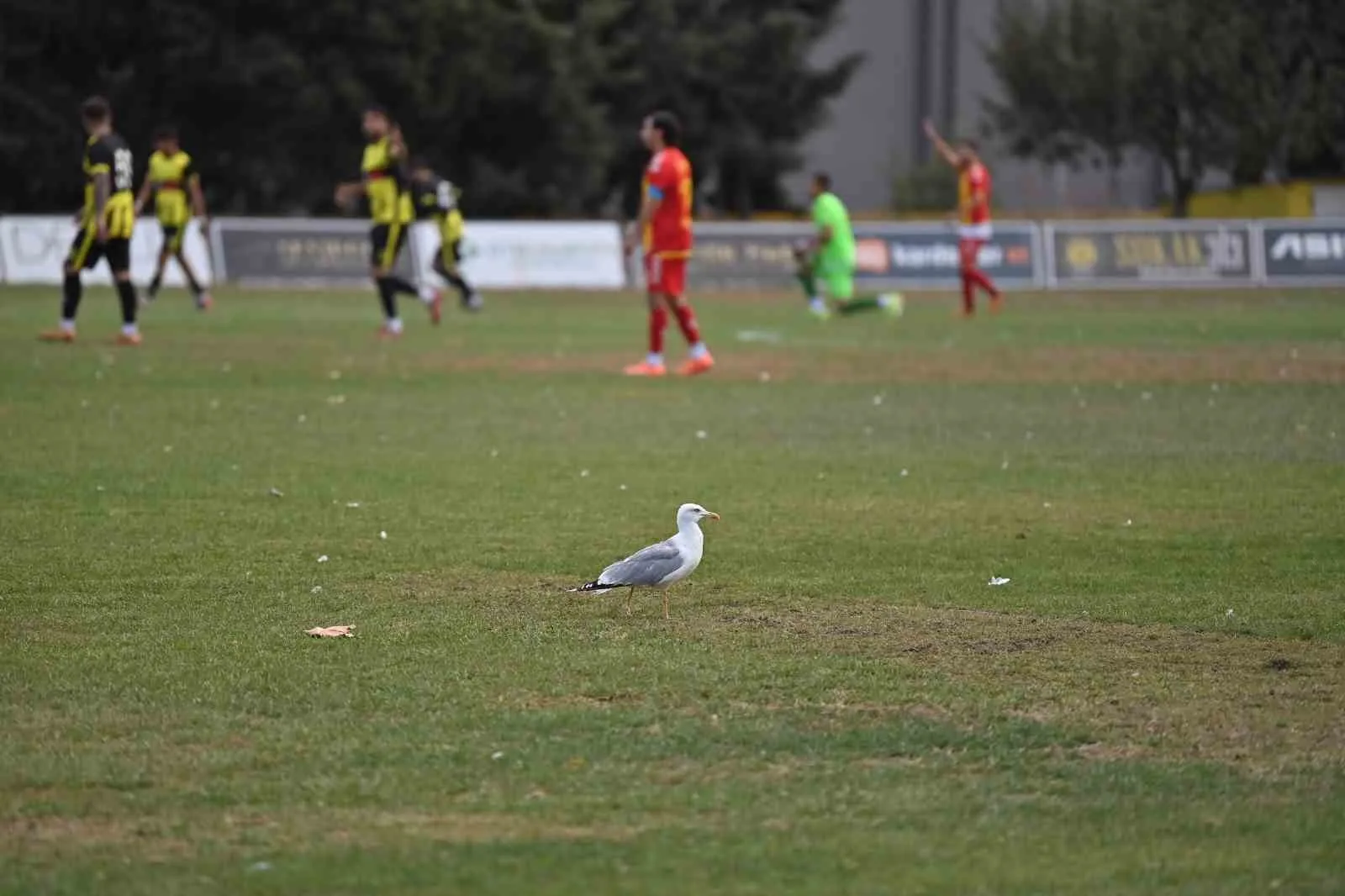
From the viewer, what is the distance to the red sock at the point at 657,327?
764 inches

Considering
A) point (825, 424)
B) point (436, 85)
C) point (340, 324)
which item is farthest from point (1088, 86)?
point (825, 424)

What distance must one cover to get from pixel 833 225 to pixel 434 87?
76.2ft

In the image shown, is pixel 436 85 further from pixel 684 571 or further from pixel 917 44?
pixel 684 571

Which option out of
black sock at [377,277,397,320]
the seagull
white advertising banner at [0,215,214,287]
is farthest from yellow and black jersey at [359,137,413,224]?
the seagull

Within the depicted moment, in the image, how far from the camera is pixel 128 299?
21.5 meters

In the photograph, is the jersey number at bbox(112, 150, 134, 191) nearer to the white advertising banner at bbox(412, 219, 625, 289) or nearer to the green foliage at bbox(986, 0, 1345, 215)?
the white advertising banner at bbox(412, 219, 625, 289)

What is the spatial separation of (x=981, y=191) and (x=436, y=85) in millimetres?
24395

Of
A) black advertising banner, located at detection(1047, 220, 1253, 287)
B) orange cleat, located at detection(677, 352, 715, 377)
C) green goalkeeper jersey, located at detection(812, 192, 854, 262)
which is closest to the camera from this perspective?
orange cleat, located at detection(677, 352, 715, 377)

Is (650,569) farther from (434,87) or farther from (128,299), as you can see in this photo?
(434,87)

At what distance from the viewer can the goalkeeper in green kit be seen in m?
29.9

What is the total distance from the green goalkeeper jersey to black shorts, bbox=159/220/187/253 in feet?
27.3

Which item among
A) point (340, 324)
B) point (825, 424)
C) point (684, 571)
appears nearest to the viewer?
point (684, 571)

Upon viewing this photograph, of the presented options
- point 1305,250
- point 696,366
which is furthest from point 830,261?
point 1305,250

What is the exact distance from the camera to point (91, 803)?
18.9ft
